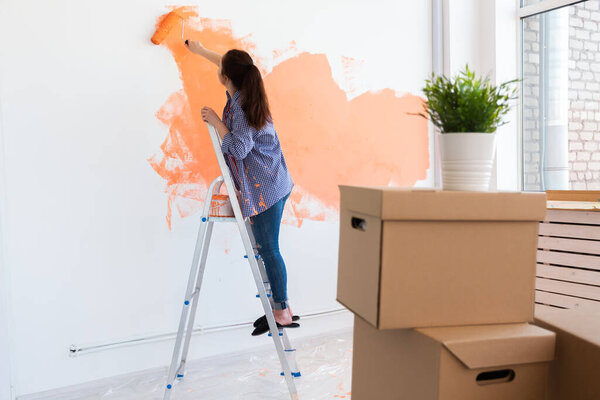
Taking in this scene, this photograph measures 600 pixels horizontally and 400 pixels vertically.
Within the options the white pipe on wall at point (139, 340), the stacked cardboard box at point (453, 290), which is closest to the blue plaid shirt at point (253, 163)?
the white pipe on wall at point (139, 340)

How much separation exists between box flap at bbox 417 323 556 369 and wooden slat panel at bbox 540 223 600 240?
1.34 metres

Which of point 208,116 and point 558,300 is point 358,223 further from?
point 558,300

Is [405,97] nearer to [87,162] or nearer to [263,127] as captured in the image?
[263,127]

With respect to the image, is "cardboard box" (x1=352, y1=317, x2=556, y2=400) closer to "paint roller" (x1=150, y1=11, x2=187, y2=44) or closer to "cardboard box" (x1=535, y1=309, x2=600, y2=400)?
"cardboard box" (x1=535, y1=309, x2=600, y2=400)

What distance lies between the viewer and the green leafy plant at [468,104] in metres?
1.08

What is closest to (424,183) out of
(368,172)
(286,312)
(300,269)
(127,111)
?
(368,172)

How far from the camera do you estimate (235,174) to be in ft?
7.14

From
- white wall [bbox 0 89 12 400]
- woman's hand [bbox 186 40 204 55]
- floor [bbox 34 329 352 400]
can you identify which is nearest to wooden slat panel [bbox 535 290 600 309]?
floor [bbox 34 329 352 400]

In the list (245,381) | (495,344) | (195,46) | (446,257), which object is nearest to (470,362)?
(495,344)

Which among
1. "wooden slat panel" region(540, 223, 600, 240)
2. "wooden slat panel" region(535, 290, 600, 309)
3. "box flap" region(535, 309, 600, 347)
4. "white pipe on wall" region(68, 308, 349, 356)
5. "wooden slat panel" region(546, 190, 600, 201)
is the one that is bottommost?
"white pipe on wall" region(68, 308, 349, 356)

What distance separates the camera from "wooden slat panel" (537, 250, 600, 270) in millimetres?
2131

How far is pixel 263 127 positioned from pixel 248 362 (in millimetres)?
1200

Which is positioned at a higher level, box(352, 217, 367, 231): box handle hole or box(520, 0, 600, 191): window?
box(520, 0, 600, 191): window

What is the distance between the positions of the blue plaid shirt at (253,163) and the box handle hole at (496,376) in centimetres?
129
